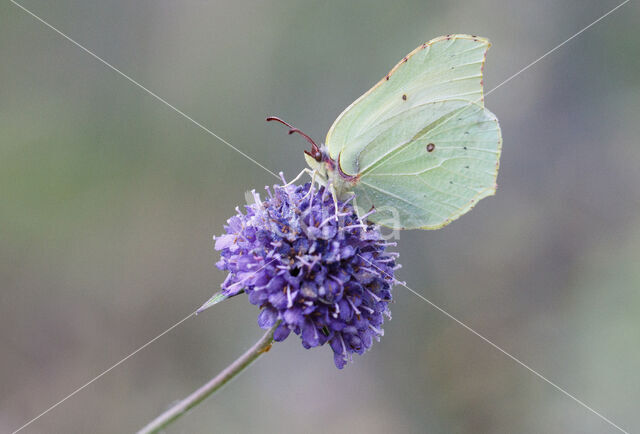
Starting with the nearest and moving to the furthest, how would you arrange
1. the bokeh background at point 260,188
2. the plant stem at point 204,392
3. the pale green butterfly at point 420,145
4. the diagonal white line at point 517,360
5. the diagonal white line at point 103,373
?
the plant stem at point 204,392 < the pale green butterfly at point 420,145 < the diagonal white line at point 103,373 < the diagonal white line at point 517,360 < the bokeh background at point 260,188

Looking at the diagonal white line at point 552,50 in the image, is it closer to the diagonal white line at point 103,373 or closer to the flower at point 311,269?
the flower at point 311,269

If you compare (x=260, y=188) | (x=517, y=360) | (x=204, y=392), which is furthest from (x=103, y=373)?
(x=517, y=360)

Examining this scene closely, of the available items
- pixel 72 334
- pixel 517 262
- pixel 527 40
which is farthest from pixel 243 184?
pixel 527 40

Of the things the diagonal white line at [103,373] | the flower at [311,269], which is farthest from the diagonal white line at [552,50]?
the diagonal white line at [103,373]

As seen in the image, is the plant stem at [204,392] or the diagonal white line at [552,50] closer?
the plant stem at [204,392]

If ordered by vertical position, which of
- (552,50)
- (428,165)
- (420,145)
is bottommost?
(428,165)

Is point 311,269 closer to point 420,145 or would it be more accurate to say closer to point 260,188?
point 420,145
